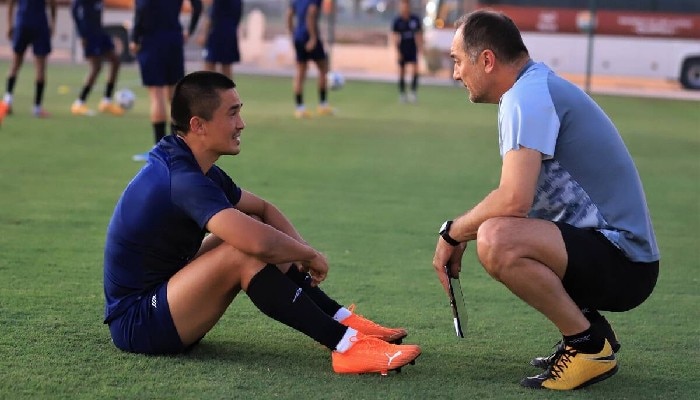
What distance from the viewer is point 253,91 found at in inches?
786

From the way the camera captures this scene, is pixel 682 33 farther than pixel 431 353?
Yes

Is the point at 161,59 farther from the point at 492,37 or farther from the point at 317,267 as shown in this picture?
the point at 492,37

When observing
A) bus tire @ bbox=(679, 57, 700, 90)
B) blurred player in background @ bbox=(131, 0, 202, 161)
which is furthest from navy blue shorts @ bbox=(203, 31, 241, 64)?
bus tire @ bbox=(679, 57, 700, 90)

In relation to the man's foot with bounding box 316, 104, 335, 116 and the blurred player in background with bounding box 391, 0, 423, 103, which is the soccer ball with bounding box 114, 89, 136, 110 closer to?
the man's foot with bounding box 316, 104, 335, 116

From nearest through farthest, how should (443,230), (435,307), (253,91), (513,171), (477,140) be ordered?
(513,171) < (443,230) < (435,307) < (477,140) < (253,91)

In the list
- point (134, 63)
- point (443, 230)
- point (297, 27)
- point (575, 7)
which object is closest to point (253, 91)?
point (297, 27)

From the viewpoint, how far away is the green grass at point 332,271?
13.6 ft

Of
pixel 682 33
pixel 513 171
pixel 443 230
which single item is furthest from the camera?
pixel 682 33

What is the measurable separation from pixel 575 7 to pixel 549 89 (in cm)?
2268

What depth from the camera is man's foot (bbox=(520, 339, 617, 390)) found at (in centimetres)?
407

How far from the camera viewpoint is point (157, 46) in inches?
411

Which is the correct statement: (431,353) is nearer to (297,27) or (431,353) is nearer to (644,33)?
(297,27)

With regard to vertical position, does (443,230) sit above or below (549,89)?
below

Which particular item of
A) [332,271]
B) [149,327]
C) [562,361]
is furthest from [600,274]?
[332,271]
